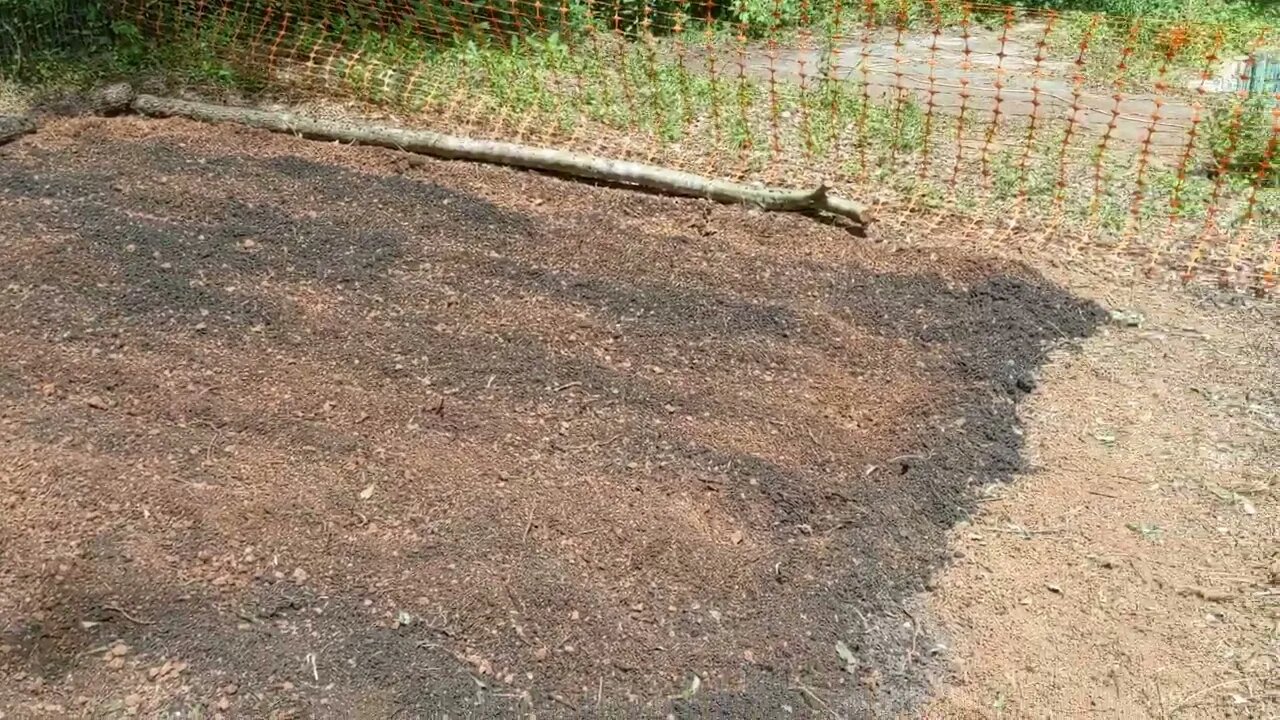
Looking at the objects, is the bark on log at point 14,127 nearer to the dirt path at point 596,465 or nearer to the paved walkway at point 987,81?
the dirt path at point 596,465

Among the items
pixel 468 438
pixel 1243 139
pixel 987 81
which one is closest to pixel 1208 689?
pixel 468 438

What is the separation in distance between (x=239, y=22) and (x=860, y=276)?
4.13 metres

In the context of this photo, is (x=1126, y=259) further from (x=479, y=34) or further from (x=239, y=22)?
(x=239, y=22)

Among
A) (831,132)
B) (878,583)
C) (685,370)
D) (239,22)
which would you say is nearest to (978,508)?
(878,583)

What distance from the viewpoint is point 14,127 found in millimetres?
5488

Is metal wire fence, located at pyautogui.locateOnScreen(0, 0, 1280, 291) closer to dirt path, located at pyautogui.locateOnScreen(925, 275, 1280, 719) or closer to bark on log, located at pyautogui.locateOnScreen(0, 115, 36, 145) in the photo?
dirt path, located at pyautogui.locateOnScreen(925, 275, 1280, 719)

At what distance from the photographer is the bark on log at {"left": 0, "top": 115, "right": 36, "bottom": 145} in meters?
5.42

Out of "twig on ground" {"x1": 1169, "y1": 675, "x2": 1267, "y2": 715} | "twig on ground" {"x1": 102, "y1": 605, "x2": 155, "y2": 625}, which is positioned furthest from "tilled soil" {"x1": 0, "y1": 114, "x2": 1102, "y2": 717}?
"twig on ground" {"x1": 1169, "y1": 675, "x2": 1267, "y2": 715}

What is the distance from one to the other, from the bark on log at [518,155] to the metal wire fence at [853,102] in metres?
0.33

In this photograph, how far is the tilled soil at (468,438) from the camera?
9.78ft

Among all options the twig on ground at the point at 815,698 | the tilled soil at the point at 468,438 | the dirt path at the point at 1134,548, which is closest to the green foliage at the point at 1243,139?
the dirt path at the point at 1134,548

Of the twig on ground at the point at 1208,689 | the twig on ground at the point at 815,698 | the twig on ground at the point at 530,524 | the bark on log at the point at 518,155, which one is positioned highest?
the bark on log at the point at 518,155

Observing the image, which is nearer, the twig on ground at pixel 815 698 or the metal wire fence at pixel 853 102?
the twig on ground at pixel 815 698

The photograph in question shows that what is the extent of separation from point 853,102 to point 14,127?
4246 millimetres
